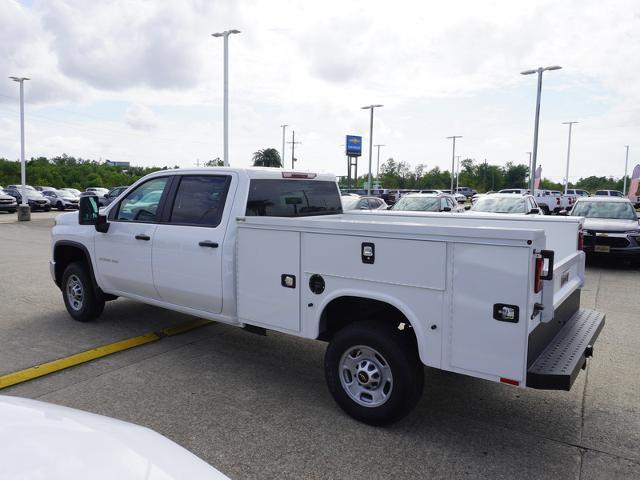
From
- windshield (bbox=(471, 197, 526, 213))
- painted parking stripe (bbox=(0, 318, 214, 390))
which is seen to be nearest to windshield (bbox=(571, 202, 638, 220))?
windshield (bbox=(471, 197, 526, 213))

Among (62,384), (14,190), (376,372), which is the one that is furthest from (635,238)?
(14,190)

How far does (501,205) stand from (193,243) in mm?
Result: 12200

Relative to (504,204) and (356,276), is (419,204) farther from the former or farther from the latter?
(356,276)

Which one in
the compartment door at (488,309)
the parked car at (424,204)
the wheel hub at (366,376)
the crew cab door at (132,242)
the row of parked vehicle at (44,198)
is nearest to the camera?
the compartment door at (488,309)

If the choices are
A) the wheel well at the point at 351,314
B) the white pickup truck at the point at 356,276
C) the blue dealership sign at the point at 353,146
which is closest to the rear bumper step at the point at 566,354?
the white pickup truck at the point at 356,276

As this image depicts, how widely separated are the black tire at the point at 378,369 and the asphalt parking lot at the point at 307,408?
0.50ft

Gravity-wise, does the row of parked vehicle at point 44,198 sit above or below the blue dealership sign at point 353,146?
below

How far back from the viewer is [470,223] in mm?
5711

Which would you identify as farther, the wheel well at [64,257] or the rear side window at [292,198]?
the wheel well at [64,257]

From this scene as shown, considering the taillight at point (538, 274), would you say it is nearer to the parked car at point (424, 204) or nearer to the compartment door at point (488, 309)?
the compartment door at point (488, 309)

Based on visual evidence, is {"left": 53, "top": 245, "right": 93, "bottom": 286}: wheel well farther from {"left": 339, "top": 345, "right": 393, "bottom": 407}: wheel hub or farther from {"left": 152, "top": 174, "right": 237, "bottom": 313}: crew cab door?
{"left": 339, "top": 345, "right": 393, "bottom": 407}: wheel hub

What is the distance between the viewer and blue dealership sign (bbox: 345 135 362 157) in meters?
51.4

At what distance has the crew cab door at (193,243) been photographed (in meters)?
4.72

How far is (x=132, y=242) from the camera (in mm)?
5547
